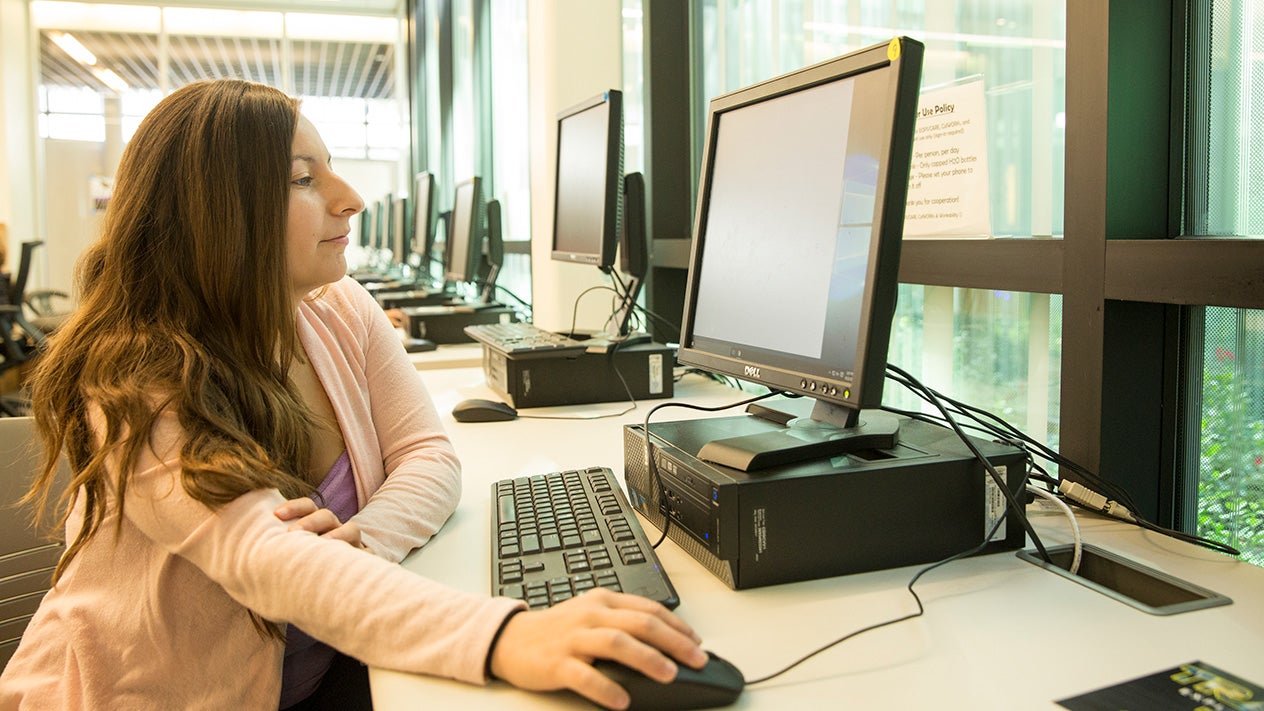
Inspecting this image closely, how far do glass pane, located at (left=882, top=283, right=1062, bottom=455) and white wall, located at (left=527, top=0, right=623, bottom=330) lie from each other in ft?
4.14

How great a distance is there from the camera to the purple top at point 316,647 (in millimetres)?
1074

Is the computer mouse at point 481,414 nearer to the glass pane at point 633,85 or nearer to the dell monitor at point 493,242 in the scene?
the glass pane at point 633,85

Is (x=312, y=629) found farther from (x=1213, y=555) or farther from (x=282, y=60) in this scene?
(x=282, y=60)

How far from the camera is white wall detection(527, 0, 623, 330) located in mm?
2826

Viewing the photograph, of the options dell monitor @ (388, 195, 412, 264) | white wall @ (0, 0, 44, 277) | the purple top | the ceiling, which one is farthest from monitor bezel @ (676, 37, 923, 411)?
the ceiling

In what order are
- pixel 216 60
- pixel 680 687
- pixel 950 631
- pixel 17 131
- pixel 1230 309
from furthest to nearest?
pixel 216 60 → pixel 17 131 → pixel 1230 309 → pixel 950 631 → pixel 680 687

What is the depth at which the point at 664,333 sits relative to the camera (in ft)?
8.66

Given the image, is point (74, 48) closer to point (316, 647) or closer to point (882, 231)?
point (316, 647)

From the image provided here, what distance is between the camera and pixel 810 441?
952 millimetres

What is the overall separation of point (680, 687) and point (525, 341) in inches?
56.0

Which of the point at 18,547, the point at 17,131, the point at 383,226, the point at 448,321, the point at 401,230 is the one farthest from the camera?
the point at 17,131

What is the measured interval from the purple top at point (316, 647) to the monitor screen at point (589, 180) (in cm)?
96

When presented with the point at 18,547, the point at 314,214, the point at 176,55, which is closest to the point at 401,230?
the point at 18,547

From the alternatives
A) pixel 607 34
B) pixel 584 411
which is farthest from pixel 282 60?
pixel 584 411
